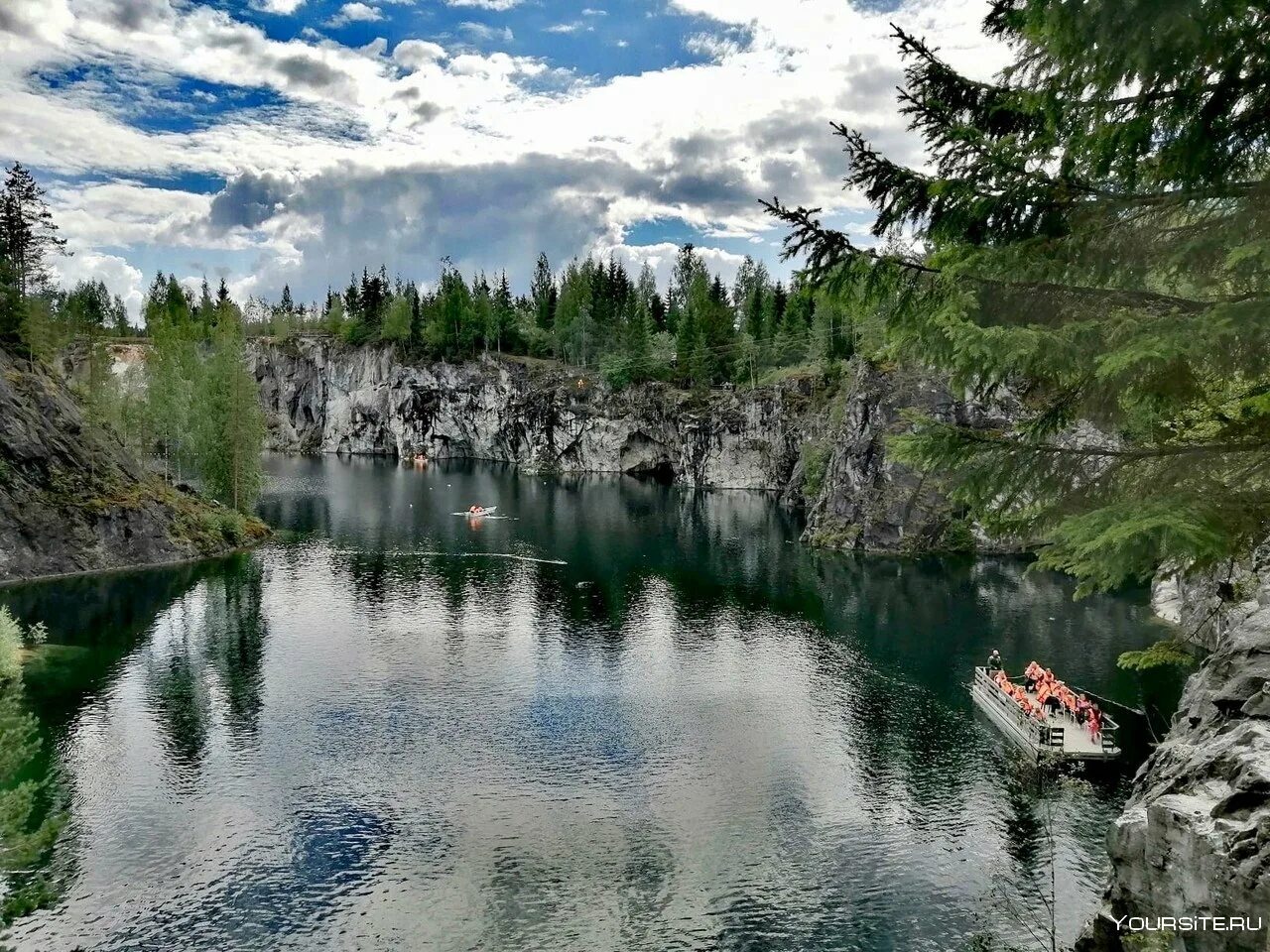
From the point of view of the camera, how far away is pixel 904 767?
1222 inches

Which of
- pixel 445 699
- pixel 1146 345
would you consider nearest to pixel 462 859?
pixel 445 699

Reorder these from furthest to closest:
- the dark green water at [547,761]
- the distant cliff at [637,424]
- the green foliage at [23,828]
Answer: the distant cliff at [637,424]
the dark green water at [547,761]
the green foliage at [23,828]

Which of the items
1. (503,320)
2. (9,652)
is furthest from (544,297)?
(9,652)

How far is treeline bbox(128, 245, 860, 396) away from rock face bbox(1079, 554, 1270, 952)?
10228 centimetres

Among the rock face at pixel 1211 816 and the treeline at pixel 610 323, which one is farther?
the treeline at pixel 610 323

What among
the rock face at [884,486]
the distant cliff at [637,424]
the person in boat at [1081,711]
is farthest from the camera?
the distant cliff at [637,424]

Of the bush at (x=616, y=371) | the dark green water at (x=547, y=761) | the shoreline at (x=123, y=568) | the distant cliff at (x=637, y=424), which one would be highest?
the bush at (x=616, y=371)

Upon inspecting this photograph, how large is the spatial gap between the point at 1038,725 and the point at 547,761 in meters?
18.5

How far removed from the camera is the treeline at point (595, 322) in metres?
132

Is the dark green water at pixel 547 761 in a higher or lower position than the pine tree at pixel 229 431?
lower

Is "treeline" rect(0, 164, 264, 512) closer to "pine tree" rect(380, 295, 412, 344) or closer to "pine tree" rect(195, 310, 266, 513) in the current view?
"pine tree" rect(195, 310, 266, 513)

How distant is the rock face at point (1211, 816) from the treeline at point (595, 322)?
102275 mm

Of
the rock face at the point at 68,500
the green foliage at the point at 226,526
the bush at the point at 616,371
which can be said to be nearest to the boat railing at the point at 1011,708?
the rock face at the point at 68,500

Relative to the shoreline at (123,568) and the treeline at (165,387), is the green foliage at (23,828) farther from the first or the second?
the treeline at (165,387)
